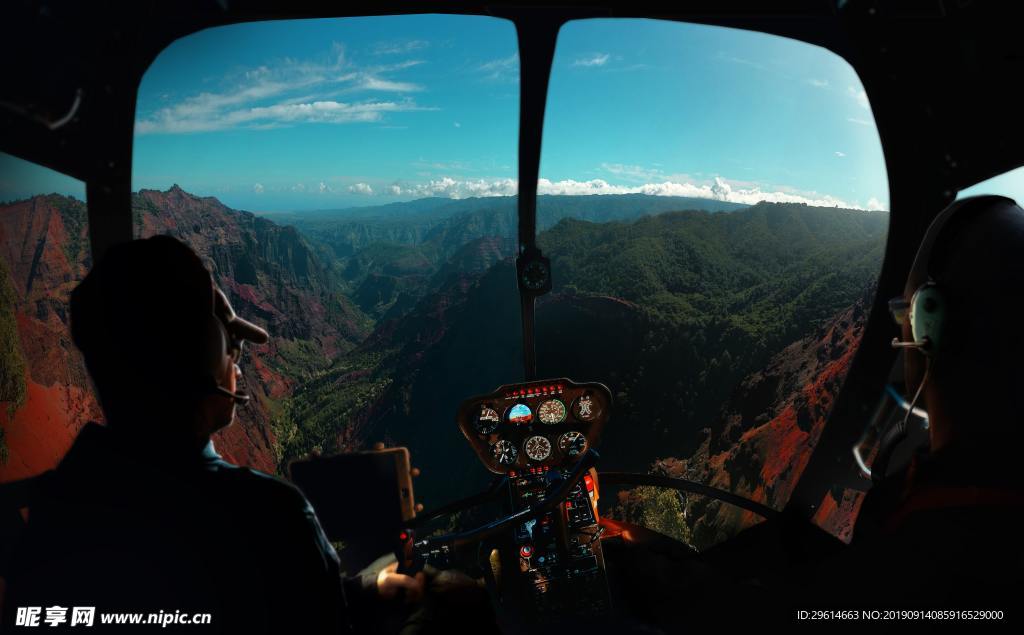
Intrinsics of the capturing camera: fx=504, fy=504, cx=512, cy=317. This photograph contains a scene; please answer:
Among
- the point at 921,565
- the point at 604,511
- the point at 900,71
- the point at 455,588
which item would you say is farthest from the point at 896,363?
the point at 455,588

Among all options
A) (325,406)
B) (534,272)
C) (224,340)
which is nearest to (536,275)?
(534,272)

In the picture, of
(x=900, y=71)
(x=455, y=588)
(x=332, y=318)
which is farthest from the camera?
(x=332, y=318)

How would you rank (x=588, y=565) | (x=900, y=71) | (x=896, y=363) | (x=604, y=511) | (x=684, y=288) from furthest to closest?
1. (x=684, y=288)
2. (x=604, y=511)
3. (x=896, y=363)
4. (x=588, y=565)
5. (x=900, y=71)

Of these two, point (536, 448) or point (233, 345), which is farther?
point (536, 448)

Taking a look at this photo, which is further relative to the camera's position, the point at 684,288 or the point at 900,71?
the point at 684,288

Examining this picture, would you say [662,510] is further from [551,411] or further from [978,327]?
[978,327]

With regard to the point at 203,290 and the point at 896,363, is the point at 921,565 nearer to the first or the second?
the point at 203,290

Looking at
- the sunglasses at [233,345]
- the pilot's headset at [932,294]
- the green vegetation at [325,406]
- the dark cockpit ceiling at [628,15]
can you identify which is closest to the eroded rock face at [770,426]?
the dark cockpit ceiling at [628,15]
